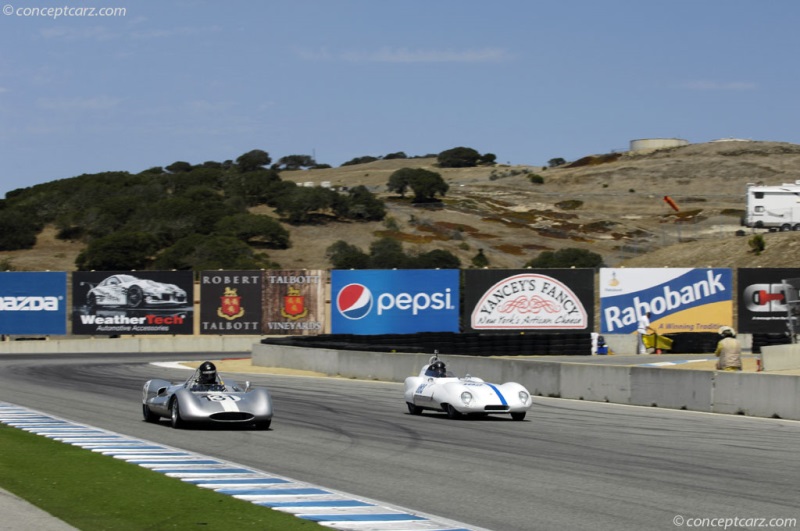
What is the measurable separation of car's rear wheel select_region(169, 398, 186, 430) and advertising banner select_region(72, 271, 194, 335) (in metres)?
30.4

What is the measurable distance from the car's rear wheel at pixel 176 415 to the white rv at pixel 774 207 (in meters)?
55.2

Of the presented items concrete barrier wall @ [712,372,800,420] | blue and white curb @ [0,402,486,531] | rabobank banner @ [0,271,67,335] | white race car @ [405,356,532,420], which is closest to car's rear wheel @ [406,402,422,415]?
white race car @ [405,356,532,420]

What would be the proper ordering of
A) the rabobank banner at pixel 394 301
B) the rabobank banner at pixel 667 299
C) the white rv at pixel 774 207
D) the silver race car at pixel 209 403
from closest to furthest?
the silver race car at pixel 209 403, the rabobank banner at pixel 667 299, the rabobank banner at pixel 394 301, the white rv at pixel 774 207

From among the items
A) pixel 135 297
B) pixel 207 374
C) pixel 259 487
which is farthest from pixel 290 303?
pixel 259 487

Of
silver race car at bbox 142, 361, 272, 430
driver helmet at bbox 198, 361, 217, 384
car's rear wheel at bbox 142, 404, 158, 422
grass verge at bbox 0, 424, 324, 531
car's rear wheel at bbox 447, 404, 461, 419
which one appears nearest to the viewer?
grass verge at bbox 0, 424, 324, 531

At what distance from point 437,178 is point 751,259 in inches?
2048

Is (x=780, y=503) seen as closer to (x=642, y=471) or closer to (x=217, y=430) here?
(x=642, y=471)

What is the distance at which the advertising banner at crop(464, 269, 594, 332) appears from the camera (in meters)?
45.0

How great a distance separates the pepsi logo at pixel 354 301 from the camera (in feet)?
150

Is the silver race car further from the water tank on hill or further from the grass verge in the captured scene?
the water tank on hill

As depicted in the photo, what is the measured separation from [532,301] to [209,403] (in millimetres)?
30155

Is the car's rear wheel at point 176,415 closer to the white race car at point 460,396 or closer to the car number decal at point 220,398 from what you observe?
the car number decal at point 220,398

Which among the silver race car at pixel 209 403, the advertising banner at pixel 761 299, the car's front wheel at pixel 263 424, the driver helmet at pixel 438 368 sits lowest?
the car's front wheel at pixel 263 424

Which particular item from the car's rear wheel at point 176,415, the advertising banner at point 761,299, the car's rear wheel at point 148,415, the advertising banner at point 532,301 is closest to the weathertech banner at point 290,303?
the advertising banner at point 532,301
